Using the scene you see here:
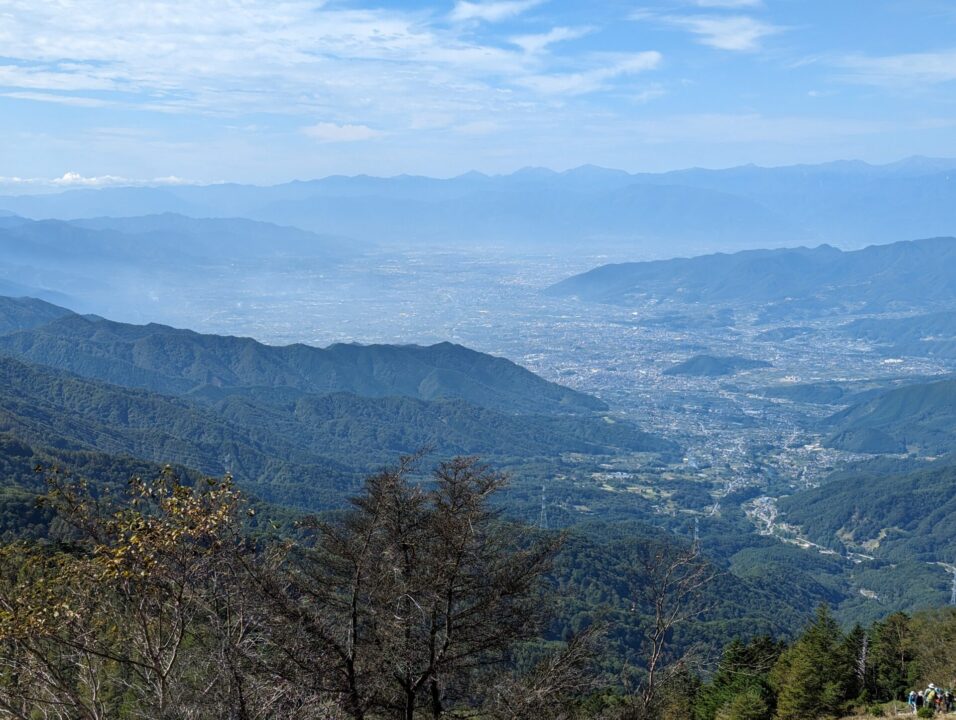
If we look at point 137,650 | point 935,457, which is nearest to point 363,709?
point 137,650

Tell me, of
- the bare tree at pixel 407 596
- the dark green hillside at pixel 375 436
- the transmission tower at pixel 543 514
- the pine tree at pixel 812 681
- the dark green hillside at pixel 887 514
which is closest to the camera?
the bare tree at pixel 407 596

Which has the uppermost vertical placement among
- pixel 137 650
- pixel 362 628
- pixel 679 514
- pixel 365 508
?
pixel 365 508

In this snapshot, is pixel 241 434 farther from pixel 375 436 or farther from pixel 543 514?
pixel 543 514

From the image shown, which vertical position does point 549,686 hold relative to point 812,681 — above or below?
above

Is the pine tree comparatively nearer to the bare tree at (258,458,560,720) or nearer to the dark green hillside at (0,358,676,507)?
the bare tree at (258,458,560,720)

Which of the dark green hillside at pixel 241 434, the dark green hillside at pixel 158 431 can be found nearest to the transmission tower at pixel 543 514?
the dark green hillside at pixel 241 434

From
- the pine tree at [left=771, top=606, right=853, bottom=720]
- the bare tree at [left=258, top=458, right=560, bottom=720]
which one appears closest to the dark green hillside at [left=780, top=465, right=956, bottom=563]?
the pine tree at [left=771, top=606, right=853, bottom=720]

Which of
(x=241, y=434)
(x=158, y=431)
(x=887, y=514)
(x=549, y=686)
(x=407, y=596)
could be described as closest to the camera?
(x=407, y=596)

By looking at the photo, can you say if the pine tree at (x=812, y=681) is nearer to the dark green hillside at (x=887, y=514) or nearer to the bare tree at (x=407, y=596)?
the bare tree at (x=407, y=596)

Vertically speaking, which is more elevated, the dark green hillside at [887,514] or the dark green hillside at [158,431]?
the dark green hillside at [158,431]

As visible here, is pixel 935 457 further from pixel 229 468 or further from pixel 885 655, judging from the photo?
pixel 885 655

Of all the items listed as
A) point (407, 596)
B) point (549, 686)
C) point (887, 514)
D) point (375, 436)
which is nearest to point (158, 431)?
point (375, 436)
